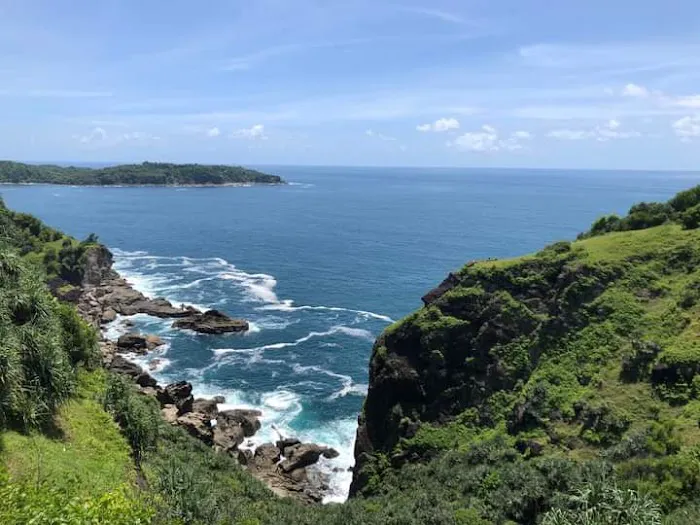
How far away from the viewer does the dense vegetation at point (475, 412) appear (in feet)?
82.8

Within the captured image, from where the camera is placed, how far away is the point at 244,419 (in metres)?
62.2

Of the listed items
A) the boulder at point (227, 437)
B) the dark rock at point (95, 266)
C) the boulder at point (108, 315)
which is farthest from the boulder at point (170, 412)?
the dark rock at point (95, 266)

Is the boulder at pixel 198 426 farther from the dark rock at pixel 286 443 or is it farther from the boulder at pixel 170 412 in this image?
the dark rock at pixel 286 443

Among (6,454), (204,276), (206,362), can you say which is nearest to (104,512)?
(6,454)

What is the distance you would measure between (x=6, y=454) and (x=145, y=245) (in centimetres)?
13845

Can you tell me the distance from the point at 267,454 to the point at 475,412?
2283 centimetres

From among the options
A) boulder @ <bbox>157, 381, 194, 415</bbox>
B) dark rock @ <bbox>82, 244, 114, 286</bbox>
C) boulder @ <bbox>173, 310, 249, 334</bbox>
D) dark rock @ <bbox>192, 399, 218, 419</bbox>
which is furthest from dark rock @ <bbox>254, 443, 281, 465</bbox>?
dark rock @ <bbox>82, 244, 114, 286</bbox>

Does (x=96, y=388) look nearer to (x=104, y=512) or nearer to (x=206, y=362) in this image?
(x=104, y=512)

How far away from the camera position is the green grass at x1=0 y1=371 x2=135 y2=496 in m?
22.6

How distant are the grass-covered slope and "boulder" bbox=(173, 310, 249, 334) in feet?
129

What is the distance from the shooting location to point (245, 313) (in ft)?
320

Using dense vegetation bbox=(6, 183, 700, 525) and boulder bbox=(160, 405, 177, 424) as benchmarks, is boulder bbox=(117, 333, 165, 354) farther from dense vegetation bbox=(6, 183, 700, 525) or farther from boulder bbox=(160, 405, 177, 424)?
dense vegetation bbox=(6, 183, 700, 525)

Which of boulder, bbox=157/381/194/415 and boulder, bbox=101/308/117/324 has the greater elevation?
boulder, bbox=101/308/117/324

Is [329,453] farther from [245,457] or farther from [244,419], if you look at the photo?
[244,419]
